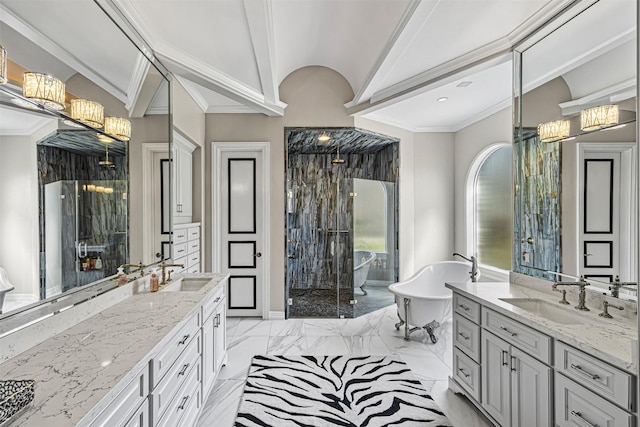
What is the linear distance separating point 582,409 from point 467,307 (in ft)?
3.03

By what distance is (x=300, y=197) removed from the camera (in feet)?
17.9

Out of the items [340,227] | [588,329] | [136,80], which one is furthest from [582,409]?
[340,227]

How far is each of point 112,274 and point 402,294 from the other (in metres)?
2.63

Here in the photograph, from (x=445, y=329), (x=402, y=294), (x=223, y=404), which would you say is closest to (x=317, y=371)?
(x=223, y=404)

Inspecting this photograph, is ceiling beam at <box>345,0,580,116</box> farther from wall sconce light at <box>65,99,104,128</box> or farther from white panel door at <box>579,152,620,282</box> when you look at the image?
wall sconce light at <box>65,99,104,128</box>

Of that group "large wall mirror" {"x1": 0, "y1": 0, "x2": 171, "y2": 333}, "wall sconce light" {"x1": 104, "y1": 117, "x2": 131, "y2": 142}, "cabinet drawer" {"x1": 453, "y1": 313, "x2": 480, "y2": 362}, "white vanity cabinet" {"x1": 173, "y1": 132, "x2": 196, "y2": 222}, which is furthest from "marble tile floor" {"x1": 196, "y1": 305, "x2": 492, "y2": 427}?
"wall sconce light" {"x1": 104, "y1": 117, "x2": 131, "y2": 142}

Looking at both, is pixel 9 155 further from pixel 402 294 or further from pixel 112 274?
pixel 402 294

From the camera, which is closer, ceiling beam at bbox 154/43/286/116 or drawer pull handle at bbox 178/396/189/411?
drawer pull handle at bbox 178/396/189/411

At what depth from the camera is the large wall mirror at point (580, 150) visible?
178cm

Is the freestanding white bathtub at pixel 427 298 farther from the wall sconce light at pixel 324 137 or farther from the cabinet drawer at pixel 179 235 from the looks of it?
the cabinet drawer at pixel 179 235

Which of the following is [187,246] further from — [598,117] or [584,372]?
[598,117]

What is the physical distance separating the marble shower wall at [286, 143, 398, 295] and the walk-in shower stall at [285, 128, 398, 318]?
14 mm

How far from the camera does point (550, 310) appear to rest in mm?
2045

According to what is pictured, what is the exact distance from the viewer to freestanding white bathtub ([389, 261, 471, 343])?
11.2 feet
